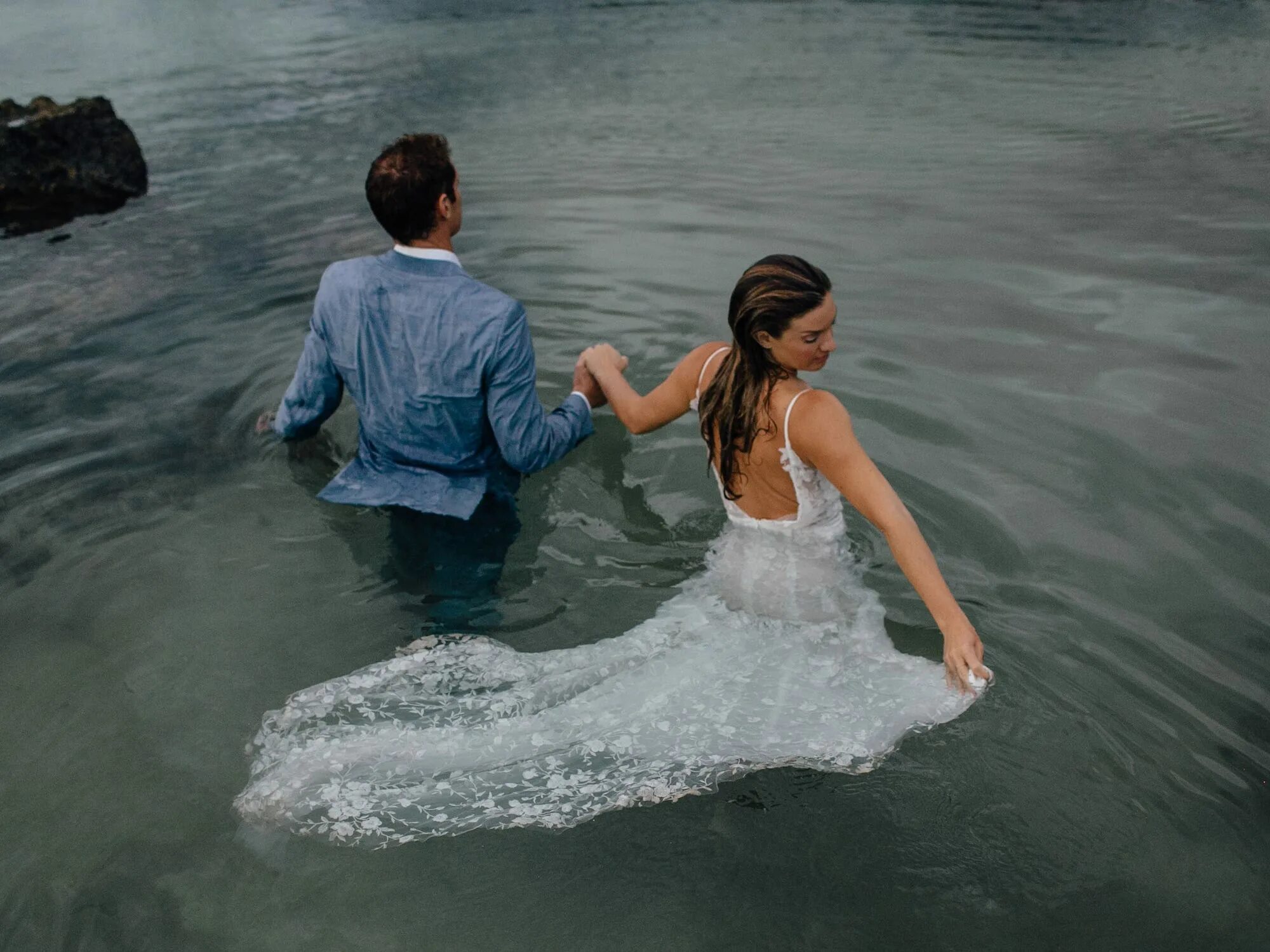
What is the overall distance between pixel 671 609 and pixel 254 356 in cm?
415

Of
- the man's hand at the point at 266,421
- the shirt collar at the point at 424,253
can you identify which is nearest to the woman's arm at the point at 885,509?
the shirt collar at the point at 424,253

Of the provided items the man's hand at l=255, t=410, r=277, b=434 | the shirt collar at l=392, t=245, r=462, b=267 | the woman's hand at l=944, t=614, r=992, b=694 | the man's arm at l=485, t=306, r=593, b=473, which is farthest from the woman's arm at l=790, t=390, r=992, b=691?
the man's hand at l=255, t=410, r=277, b=434

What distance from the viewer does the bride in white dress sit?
3234mm

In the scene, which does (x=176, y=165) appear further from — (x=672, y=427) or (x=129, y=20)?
(x=129, y=20)

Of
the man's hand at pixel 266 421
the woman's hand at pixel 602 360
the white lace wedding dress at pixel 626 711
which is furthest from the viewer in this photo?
the man's hand at pixel 266 421

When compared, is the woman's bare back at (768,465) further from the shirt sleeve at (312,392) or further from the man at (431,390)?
the shirt sleeve at (312,392)

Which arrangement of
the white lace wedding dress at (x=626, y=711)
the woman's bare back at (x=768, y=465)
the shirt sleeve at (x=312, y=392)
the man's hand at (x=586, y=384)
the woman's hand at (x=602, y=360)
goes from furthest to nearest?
the man's hand at (x=586, y=384) → the woman's hand at (x=602, y=360) → the shirt sleeve at (x=312, y=392) → the woman's bare back at (x=768, y=465) → the white lace wedding dress at (x=626, y=711)

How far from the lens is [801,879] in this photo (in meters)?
3.16

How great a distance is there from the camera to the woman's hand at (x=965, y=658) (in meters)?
3.14

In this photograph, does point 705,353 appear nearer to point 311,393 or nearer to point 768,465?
point 768,465

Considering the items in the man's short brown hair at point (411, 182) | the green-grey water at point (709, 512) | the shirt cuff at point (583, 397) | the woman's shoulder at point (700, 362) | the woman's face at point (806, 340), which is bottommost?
the green-grey water at point (709, 512)

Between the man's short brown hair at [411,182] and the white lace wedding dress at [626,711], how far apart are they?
1513 millimetres

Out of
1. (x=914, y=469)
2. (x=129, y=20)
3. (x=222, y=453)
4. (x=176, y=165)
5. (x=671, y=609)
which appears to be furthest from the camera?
(x=129, y=20)

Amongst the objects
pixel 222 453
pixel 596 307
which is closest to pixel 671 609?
pixel 222 453
